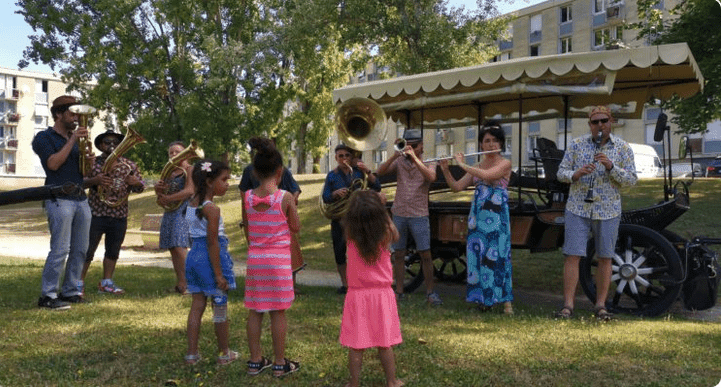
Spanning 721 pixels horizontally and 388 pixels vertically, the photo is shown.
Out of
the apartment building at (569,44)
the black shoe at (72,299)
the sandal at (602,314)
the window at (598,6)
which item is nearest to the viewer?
the sandal at (602,314)

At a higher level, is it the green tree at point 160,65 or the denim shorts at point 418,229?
the green tree at point 160,65

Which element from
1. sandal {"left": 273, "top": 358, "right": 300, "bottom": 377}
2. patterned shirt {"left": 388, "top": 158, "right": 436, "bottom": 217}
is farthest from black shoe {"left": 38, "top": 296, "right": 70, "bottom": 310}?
patterned shirt {"left": 388, "top": 158, "right": 436, "bottom": 217}

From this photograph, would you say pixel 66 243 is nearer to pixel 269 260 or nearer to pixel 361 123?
pixel 269 260

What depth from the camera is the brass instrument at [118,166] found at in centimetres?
Answer: 691

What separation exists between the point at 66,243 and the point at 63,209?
12.8 inches

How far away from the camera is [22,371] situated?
4328mm

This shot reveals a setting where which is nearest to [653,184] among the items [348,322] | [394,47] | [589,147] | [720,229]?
[720,229]

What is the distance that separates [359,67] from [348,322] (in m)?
24.7

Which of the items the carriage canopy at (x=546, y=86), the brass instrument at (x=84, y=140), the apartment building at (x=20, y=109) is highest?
the apartment building at (x=20, y=109)

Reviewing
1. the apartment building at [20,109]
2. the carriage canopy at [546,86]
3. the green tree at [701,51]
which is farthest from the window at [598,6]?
the apartment building at [20,109]

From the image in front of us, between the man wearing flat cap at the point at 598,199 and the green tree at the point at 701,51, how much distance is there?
29.8 feet

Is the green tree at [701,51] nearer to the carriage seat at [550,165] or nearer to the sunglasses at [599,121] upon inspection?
the carriage seat at [550,165]

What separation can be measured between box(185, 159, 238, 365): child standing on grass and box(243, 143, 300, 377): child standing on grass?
0.21 metres

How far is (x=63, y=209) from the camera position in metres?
6.21
